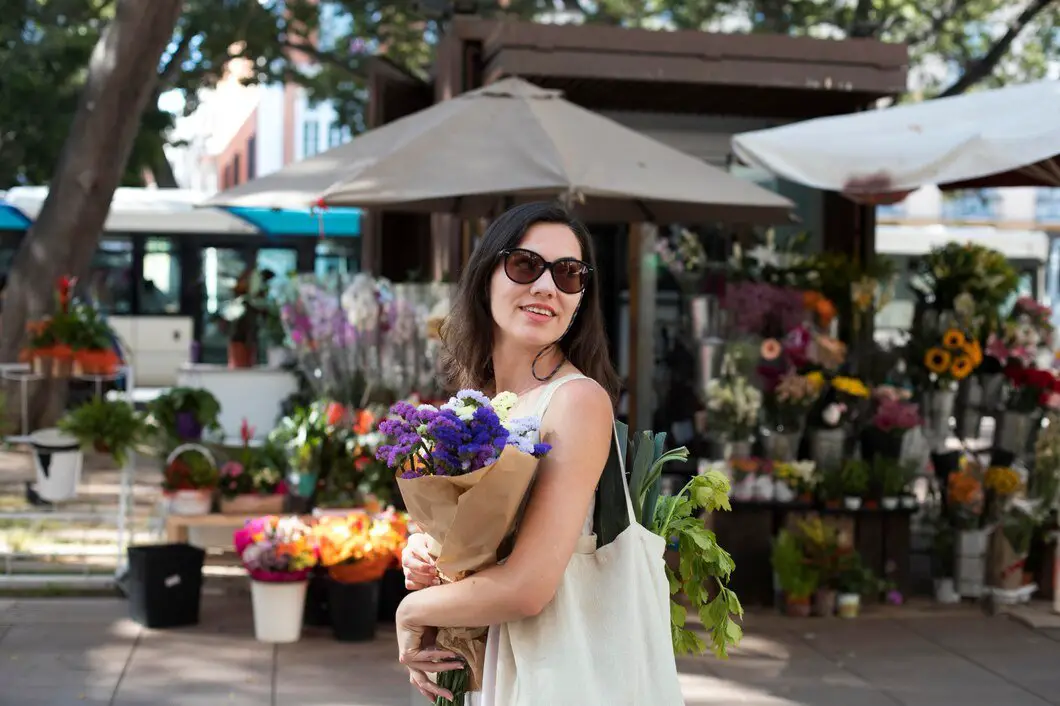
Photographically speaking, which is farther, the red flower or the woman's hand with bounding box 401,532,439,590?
the red flower

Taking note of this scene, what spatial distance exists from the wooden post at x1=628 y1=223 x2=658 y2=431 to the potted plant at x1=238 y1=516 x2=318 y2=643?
4.18 m

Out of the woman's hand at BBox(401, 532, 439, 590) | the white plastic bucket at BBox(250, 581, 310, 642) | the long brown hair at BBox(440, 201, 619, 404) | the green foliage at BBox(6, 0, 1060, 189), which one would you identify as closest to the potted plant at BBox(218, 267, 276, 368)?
the green foliage at BBox(6, 0, 1060, 189)

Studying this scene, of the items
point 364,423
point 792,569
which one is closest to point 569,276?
point 792,569

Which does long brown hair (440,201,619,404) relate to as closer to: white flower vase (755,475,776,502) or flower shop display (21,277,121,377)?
white flower vase (755,475,776,502)

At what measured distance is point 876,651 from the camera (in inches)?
266

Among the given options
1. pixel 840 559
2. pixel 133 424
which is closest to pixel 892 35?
pixel 840 559

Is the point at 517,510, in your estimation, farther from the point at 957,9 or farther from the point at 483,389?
the point at 957,9

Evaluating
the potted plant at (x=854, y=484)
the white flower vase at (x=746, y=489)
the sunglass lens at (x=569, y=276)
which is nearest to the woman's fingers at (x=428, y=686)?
the sunglass lens at (x=569, y=276)

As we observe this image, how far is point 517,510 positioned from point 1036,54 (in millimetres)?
18710

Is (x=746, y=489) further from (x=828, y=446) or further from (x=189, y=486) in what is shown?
(x=189, y=486)

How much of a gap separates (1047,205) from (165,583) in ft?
120

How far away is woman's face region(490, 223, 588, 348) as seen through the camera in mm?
2318

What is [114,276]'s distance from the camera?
71.0 ft

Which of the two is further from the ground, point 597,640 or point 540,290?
point 540,290
